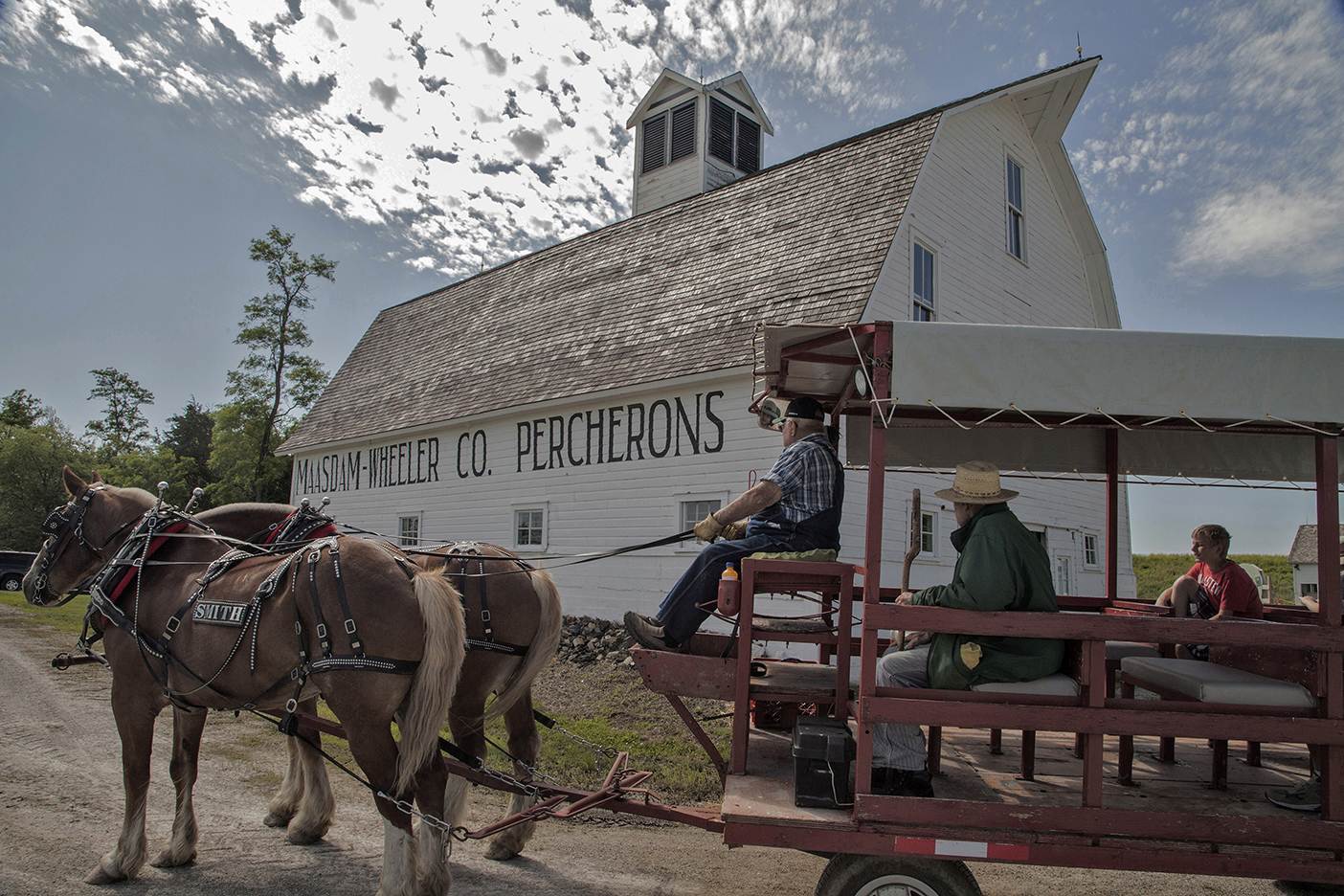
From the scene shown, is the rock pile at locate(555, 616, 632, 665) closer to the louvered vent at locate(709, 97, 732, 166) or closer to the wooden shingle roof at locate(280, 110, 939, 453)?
the wooden shingle roof at locate(280, 110, 939, 453)

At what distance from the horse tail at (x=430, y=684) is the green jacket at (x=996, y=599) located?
8.01 ft

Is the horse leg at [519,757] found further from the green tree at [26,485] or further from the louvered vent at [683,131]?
the green tree at [26,485]

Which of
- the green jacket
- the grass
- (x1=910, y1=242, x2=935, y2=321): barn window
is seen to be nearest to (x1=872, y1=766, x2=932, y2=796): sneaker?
the green jacket

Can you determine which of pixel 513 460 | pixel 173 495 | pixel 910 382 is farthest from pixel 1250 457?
pixel 173 495

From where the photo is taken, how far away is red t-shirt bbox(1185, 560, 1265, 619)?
18.6 feet

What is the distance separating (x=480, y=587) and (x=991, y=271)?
12.4 m

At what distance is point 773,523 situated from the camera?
4.96 m

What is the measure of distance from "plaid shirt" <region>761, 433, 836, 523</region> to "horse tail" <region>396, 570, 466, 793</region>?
1.93 m

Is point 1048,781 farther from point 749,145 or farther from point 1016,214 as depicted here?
point 749,145

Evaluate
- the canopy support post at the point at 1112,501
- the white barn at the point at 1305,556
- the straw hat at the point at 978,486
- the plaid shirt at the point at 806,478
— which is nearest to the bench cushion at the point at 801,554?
the plaid shirt at the point at 806,478

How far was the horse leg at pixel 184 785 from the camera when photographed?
505 cm

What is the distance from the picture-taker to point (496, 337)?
19.1m

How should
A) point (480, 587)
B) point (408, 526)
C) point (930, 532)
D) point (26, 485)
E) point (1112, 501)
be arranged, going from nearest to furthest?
point (480, 587), point (1112, 501), point (930, 532), point (408, 526), point (26, 485)

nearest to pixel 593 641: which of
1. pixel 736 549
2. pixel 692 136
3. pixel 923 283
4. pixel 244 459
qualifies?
pixel 923 283
